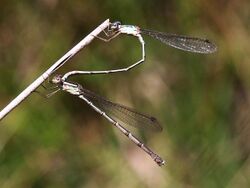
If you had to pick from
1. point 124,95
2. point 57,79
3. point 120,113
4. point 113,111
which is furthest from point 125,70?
point 124,95

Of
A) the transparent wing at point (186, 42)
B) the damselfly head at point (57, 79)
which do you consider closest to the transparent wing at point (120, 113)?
the damselfly head at point (57, 79)

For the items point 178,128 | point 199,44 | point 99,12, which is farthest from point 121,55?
point 199,44

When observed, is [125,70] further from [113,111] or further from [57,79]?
[113,111]

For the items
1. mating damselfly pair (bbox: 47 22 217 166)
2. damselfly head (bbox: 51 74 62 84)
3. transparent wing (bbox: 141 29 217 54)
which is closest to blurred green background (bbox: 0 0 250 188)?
mating damselfly pair (bbox: 47 22 217 166)

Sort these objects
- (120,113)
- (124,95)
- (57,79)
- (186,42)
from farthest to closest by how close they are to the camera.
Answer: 1. (124,95)
2. (120,113)
3. (186,42)
4. (57,79)

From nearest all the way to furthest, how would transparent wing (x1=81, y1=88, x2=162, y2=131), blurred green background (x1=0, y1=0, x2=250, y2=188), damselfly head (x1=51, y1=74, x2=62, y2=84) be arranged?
damselfly head (x1=51, y1=74, x2=62, y2=84), transparent wing (x1=81, y1=88, x2=162, y2=131), blurred green background (x1=0, y1=0, x2=250, y2=188)

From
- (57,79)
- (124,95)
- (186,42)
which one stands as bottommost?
(57,79)

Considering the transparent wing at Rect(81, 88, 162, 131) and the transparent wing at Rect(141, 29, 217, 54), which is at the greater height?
the transparent wing at Rect(141, 29, 217, 54)

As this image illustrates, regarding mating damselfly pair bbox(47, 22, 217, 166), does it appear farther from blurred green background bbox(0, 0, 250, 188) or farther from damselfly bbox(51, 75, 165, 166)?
blurred green background bbox(0, 0, 250, 188)
